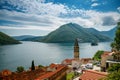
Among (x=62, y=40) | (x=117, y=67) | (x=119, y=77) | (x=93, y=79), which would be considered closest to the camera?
(x=119, y=77)

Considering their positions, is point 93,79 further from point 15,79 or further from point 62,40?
point 62,40

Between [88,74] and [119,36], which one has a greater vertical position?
[119,36]

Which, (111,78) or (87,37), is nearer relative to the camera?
(111,78)

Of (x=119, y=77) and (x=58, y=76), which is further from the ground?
(x=119, y=77)

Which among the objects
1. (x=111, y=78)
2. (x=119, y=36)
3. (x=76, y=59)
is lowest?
(x=76, y=59)

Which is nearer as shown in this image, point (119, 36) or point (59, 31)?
point (119, 36)

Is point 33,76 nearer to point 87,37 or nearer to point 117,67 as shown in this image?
point 117,67

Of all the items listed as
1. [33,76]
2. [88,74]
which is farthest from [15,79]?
[88,74]

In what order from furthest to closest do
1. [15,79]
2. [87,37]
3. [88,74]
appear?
[87,37]
[15,79]
[88,74]

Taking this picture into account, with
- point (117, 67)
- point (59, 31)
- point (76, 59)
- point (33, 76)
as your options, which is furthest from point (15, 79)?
point (59, 31)
